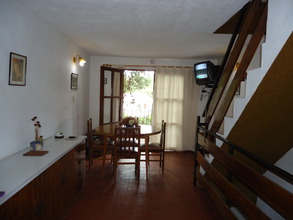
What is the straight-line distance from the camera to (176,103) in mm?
4871

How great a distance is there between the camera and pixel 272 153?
2.62 metres

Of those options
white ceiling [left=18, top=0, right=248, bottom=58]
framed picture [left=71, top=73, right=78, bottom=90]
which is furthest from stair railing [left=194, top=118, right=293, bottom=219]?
framed picture [left=71, top=73, right=78, bottom=90]

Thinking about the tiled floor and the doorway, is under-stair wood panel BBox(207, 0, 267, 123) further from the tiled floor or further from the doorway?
the doorway

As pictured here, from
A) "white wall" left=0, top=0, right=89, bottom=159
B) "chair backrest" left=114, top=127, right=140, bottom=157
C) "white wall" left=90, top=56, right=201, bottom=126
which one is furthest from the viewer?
"white wall" left=90, top=56, right=201, bottom=126

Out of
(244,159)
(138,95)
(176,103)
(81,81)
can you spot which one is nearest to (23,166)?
(244,159)

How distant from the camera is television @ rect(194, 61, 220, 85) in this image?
393 cm

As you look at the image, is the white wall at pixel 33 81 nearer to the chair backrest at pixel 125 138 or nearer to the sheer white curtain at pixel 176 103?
the chair backrest at pixel 125 138

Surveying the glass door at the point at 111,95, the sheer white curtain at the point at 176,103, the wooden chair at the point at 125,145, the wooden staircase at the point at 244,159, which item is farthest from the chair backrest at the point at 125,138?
the sheer white curtain at the point at 176,103

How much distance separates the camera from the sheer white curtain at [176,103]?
479cm

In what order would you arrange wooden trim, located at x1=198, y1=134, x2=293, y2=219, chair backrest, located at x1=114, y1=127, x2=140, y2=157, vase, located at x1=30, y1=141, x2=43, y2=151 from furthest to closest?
chair backrest, located at x1=114, y1=127, x2=140, y2=157 < vase, located at x1=30, y1=141, x2=43, y2=151 < wooden trim, located at x1=198, y1=134, x2=293, y2=219

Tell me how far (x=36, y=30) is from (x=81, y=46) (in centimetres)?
156

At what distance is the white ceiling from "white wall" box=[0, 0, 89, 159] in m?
0.18

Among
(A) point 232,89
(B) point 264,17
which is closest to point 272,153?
(A) point 232,89

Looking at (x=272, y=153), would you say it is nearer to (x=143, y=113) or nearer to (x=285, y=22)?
(x=285, y=22)
